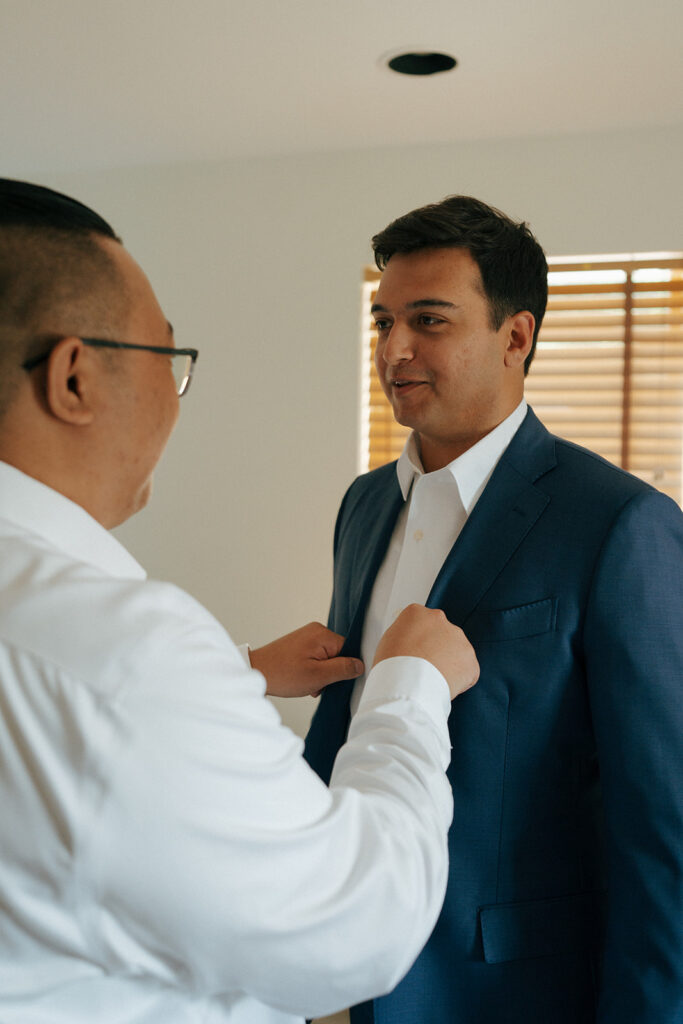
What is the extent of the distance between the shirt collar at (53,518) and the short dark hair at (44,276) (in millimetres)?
75

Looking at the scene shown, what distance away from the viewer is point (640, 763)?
119cm

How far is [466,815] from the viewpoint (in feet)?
4.15

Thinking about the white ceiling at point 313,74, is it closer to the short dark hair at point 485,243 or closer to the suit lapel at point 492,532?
the short dark hair at point 485,243

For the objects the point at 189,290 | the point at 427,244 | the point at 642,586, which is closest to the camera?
the point at 642,586

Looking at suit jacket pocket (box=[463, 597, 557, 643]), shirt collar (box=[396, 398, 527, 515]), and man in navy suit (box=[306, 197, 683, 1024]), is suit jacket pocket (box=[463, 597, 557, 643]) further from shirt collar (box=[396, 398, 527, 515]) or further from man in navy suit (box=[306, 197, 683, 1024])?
shirt collar (box=[396, 398, 527, 515])

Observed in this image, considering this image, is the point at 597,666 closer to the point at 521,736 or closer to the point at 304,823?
the point at 521,736

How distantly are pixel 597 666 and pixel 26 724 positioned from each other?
0.84 metres

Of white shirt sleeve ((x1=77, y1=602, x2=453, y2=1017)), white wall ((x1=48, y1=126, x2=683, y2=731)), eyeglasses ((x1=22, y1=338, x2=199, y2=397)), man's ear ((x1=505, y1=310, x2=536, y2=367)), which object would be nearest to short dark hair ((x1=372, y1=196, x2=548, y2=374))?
man's ear ((x1=505, y1=310, x2=536, y2=367))

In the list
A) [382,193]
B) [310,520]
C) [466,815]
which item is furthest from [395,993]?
[382,193]

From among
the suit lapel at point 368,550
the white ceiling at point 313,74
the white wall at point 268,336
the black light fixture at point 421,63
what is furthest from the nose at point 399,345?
the white wall at point 268,336

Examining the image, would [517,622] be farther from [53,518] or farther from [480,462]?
[53,518]

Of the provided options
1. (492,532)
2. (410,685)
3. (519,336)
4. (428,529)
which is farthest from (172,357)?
(519,336)

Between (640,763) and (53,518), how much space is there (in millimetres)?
849

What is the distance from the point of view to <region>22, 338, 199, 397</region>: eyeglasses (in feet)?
2.50
